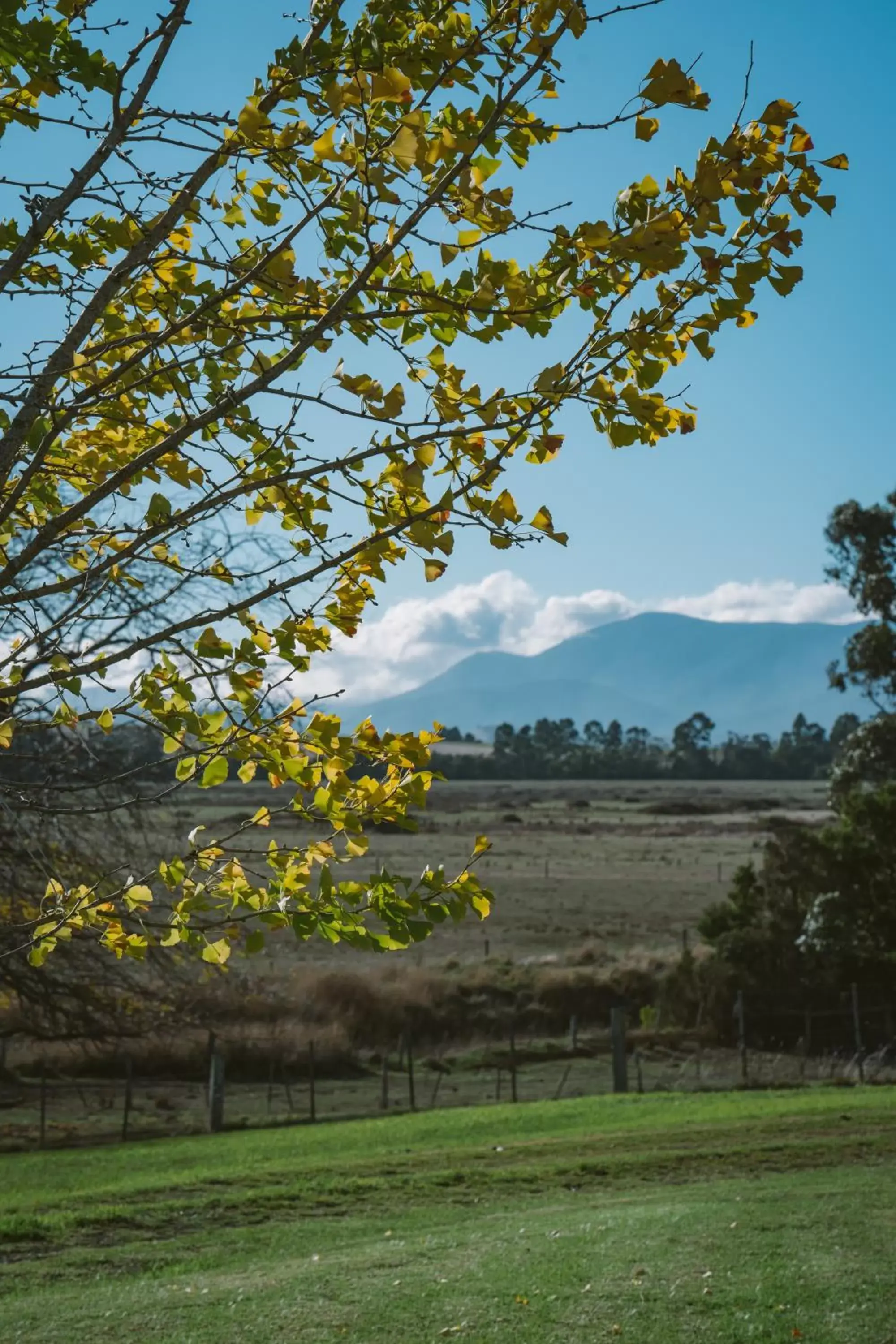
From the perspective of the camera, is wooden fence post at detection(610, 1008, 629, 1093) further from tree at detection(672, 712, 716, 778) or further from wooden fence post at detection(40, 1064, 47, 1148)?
tree at detection(672, 712, 716, 778)

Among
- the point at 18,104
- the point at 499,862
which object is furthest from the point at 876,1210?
the point at 499,862

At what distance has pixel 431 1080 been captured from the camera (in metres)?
23.8

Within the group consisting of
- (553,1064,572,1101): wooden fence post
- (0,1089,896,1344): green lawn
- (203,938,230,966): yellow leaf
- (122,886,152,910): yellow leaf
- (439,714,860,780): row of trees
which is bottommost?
(553,1064,572,1101): wooden fence post

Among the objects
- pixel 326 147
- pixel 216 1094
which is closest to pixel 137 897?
pixel 326 147

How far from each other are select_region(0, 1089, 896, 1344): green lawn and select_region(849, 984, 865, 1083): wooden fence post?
14.5ft

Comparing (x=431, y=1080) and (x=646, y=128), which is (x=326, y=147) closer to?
(x=646, y=128)

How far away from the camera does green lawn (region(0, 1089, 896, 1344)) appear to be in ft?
23.5

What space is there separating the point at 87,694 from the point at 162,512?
1.16 m

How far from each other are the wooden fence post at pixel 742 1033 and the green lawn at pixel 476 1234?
4.66 metres

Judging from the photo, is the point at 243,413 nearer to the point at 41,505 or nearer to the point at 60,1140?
the point at 41,505

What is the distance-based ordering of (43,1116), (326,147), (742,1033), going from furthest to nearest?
(742,1033), (43,1116), (326,147)

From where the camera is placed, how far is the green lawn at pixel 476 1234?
23.5ft

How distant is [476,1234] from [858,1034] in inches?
607

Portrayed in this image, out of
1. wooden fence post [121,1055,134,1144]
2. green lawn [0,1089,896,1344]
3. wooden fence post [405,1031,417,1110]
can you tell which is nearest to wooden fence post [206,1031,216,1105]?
wooden fence post [121,1055,134,1144]
